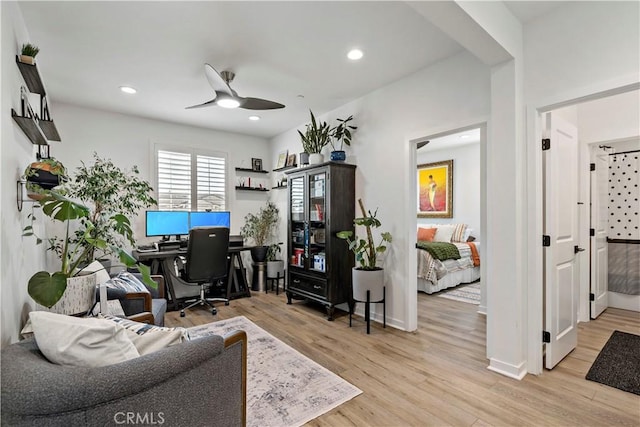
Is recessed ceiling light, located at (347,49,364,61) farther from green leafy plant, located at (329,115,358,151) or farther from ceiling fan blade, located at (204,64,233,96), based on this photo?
ceiling fan blade, located at (204,64,233,96)

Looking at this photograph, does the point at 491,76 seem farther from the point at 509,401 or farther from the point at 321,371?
the point at 321,371

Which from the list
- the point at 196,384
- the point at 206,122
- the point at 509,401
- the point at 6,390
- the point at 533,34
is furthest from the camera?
the point at 206,122

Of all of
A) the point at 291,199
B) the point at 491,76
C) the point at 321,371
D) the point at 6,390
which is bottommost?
the point at 321,371

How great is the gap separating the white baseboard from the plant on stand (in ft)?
3.71

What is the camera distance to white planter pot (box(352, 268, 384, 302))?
3158 millimetres

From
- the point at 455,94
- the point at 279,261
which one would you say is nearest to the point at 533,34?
the point at 455,94

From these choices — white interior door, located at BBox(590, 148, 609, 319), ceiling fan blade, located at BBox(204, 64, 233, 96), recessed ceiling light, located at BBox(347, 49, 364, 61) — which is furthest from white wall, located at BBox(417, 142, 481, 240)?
ceiling fan blade, located at BBox(204, 64, 233, 96)

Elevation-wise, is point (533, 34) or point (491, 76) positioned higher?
point (533, 34)

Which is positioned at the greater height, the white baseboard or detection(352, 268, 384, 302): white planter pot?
detection(352, 268, 384, 302): white planter pot

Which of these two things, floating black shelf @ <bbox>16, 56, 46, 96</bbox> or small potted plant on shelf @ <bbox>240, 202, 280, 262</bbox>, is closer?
floating black shelf @ <bbox>16, 56, 46, 96</bbox>

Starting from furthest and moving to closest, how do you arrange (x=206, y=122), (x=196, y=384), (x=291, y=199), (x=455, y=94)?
(x=206, y=122)
(x=291, y=199)
(x=455, y=94)
(x=196, y=384)

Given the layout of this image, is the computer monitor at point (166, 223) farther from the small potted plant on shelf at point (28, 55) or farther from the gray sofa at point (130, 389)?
the gray sofa at point (130, 389)

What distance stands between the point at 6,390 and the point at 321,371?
187 cm

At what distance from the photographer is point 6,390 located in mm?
835
